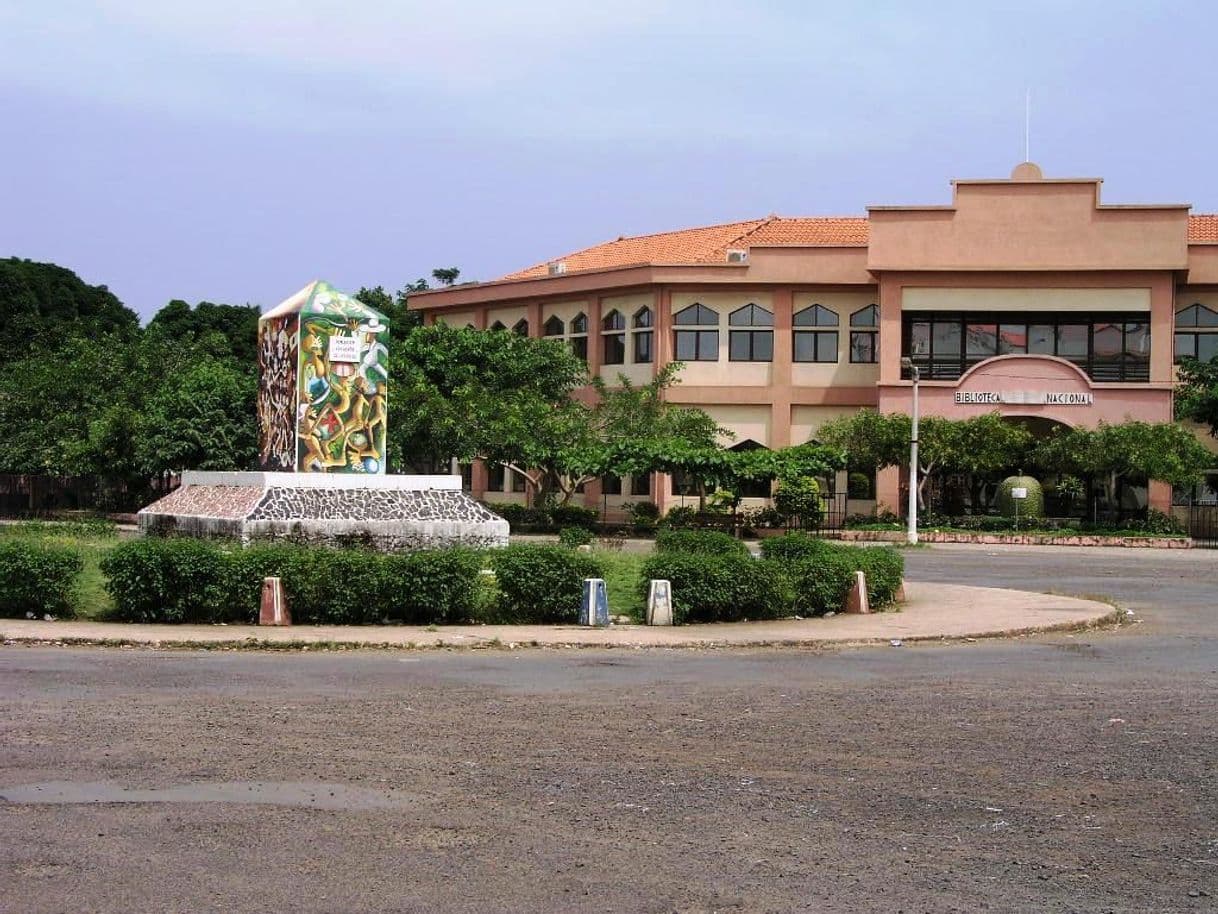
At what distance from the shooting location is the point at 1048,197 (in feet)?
161

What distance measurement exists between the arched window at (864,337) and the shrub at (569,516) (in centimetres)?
1170

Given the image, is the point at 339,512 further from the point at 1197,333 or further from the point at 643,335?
the point at 1197,333

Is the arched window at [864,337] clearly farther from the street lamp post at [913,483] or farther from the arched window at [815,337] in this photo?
the street lamp post at [913,483]

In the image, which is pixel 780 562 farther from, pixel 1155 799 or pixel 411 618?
pixel 1155 799

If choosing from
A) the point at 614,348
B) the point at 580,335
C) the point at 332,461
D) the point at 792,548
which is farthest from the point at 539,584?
the point at 580,335

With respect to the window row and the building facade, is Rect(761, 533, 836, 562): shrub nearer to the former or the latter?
the building facade

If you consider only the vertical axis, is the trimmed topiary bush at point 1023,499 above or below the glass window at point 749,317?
below

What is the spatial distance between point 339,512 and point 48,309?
6711 centimetres

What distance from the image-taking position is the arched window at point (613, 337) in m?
55.7

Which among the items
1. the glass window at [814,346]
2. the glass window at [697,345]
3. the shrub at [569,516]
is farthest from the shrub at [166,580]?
the glass window at [814,346]

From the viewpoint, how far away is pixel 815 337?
53.3 meters

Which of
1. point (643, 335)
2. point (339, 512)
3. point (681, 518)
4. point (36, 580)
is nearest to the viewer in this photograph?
point (36, 580)

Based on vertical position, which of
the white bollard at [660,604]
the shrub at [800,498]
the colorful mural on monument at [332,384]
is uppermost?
the colorful mural on monument at [332,384]

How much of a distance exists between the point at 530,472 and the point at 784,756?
43.3 metres
